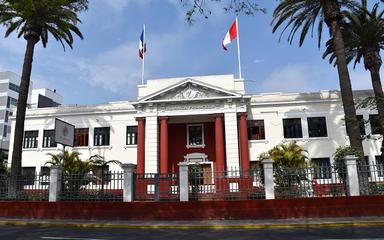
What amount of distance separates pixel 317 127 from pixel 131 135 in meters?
15.1

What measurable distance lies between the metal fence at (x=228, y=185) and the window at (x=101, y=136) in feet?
56.8

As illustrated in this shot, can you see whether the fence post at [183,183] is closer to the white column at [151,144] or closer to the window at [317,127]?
the white column at [151,144]

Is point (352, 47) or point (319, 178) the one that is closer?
point (319, 178)

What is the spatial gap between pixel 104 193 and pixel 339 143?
19.3m

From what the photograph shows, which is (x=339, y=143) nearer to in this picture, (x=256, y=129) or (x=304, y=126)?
(x=304, y=126)

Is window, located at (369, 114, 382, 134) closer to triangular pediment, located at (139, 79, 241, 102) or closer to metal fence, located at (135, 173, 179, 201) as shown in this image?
metal fence, located at (135, 173, 179, 201)

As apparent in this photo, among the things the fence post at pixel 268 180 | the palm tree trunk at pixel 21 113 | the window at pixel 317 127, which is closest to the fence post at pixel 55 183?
the palm tree trunk at pixel 21 113

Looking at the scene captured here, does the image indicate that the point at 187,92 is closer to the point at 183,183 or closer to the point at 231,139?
the point at 231,139

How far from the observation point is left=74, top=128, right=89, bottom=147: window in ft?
102

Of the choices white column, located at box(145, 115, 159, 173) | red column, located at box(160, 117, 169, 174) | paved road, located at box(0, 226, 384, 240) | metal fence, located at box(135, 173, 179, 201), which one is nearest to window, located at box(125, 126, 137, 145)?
white column, located at box(145, 115, 159, 173)

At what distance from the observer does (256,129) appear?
28.9m

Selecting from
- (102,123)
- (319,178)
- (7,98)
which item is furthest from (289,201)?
(7,98)

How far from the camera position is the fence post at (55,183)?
15156 mm

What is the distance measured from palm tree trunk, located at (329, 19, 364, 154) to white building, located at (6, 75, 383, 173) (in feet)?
31.3
